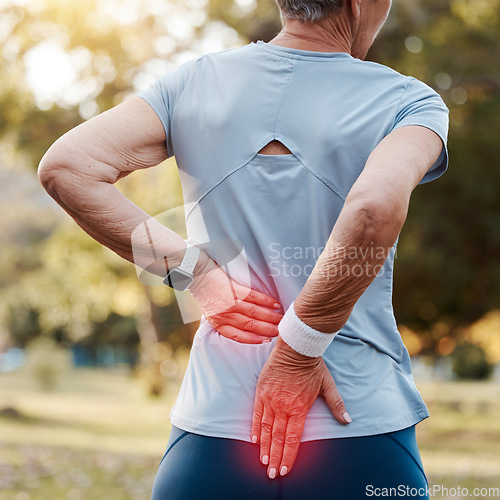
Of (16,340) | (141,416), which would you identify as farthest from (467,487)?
(16,340)

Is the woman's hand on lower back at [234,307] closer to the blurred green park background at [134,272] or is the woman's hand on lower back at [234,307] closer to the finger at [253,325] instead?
the finger at [253,325]

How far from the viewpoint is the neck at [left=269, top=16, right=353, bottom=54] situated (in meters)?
1.41

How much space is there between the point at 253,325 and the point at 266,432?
0.22 metres

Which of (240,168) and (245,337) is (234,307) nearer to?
(245,337)

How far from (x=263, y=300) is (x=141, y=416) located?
1361cm

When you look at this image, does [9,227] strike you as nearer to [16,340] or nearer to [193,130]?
[16,340]

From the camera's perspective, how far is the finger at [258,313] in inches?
52.9

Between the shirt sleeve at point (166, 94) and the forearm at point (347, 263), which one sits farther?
the shirt sleeve at point (166, 94)

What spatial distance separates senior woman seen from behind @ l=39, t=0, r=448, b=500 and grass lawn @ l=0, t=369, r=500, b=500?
4.16 feet

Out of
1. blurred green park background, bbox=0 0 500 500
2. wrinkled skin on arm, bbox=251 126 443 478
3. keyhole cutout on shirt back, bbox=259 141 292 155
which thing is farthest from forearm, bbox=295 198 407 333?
blurred green park background, bbox=0 0 500 500

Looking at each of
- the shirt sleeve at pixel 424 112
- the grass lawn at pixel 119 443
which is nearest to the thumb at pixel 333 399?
the shirt sleeve at pixel 424 112

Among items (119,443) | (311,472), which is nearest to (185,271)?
(311,472)

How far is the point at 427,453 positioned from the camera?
927 centimetres

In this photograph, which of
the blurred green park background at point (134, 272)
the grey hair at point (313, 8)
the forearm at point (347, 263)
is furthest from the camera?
the blurred green park background at point (134, 272)
